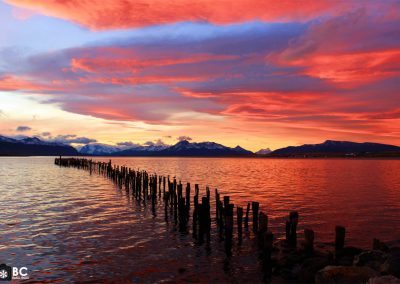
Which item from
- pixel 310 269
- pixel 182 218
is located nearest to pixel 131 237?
pixel 182 218

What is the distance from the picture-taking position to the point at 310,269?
12.9 meters

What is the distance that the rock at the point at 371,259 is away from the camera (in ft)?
42.1

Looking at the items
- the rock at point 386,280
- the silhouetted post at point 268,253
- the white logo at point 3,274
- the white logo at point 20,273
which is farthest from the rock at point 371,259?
Result: the white logo at point 3,274

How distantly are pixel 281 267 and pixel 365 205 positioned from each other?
2143cm

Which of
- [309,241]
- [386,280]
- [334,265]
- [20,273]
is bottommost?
[20,273]

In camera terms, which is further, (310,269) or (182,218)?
(182,218)

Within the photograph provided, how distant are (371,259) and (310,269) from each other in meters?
2.35

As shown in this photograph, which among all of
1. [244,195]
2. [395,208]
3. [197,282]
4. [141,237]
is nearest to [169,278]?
[197,282]

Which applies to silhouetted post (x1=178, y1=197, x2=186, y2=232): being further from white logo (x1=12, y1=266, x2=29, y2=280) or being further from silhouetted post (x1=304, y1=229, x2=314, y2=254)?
white logo (x1=12, y1=266, x2=29, y2=280)

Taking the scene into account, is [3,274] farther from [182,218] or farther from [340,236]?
[340,236]

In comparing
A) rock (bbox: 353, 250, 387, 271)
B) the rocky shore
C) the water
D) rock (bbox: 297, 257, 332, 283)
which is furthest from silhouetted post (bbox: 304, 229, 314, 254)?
the water

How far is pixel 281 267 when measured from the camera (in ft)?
47.2

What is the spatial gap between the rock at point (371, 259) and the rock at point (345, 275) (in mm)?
1516

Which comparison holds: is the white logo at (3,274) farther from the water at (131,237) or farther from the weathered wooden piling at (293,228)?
the weathered wooden piling at (293,228)
